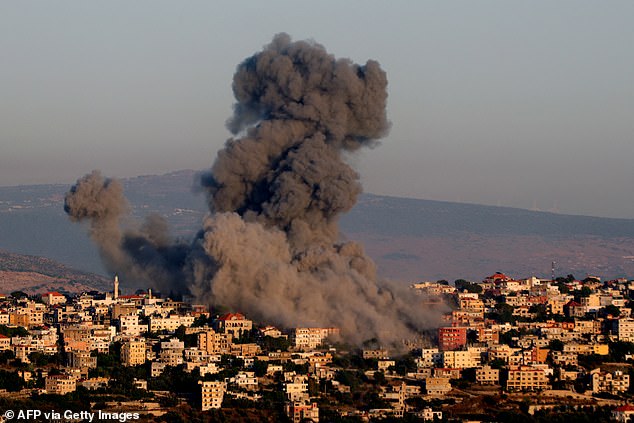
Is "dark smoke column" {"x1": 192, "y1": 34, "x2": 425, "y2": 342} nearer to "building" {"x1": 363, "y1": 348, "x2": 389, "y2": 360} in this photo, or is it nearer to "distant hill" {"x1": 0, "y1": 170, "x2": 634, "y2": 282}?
"building" {"x1": 363, "y1": 348, "x2": 389, "y2": 360}

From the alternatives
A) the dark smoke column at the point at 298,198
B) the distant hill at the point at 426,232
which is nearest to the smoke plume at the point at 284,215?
the dark smoke column at the point at 298,198

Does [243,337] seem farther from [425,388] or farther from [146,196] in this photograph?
[146,196]

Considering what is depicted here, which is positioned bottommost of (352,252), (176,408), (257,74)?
(176,408)

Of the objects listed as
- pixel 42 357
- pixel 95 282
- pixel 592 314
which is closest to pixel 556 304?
pixel 592 314

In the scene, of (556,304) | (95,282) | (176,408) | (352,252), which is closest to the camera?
(176,408)

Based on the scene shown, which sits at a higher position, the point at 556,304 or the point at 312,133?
the point at 312,133

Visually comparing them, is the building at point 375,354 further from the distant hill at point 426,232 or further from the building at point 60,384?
the distant hill at point 426,232
